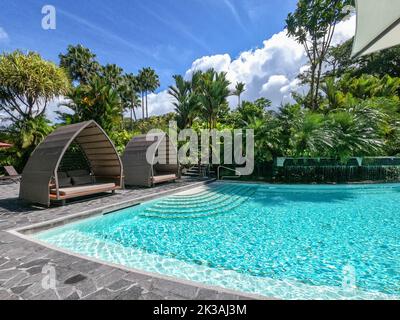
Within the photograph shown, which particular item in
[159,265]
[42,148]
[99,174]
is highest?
[42,148]

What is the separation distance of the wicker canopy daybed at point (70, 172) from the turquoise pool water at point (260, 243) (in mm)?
2082

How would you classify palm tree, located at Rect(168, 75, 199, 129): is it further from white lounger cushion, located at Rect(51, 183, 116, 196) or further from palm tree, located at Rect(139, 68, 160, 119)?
palm tree, located at Rect(139, 68, 160, 119)

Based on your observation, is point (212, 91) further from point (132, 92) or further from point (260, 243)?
point (132, 92)

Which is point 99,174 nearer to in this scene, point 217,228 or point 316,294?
point 217,228

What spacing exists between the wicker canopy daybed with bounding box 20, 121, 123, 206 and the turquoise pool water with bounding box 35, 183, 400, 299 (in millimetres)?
2082

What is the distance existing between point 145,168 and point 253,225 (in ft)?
23.9

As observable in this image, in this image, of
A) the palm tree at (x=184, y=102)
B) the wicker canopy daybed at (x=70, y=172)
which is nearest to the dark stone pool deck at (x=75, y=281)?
the wicker canopy daybed at (x=70, y=172)

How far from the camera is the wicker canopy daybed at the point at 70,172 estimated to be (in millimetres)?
7836

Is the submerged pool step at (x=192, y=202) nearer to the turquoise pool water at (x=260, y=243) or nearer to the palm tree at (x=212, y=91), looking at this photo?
the turquoise pool water at (x=260, y=243)

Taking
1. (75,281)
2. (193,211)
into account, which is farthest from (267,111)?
(75,281)

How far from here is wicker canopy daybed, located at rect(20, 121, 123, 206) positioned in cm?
784

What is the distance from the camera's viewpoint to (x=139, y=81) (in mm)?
48469
